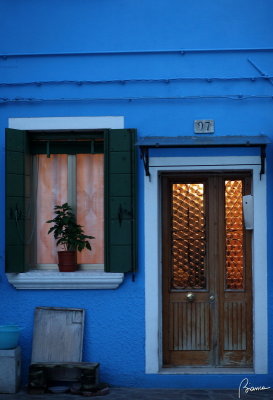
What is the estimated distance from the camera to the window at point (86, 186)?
29.0 feet

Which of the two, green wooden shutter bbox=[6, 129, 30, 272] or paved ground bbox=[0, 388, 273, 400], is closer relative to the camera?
paved ground bbox=[0, 388, 273, 400]

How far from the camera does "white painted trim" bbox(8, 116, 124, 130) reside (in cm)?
895

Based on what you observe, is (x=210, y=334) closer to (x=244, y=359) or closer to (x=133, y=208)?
(x=244, y=359)

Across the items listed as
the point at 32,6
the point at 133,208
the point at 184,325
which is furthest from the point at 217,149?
the point at 32,6

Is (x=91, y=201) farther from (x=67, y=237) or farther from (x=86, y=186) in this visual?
(x=67, y=237)

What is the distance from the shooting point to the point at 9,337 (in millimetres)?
8500

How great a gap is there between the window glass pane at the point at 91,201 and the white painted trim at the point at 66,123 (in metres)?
0.48

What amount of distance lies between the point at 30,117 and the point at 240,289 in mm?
3262

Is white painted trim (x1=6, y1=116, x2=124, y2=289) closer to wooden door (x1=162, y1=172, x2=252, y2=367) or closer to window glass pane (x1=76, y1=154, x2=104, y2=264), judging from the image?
window glass pane (x1=76, y1=154, x2=104, y2=264)

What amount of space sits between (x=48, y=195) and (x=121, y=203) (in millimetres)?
1054

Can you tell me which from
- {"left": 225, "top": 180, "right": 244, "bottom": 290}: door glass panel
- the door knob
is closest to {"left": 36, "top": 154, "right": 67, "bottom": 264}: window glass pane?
the door knob

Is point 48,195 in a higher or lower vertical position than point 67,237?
higher

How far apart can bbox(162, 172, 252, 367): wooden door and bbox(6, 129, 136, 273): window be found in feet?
1.93
